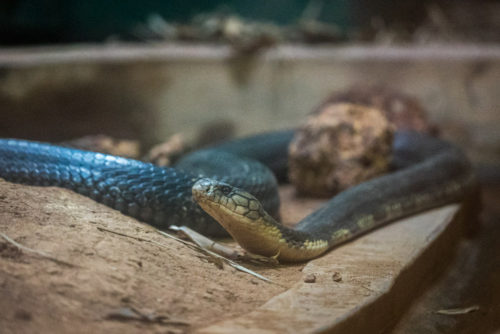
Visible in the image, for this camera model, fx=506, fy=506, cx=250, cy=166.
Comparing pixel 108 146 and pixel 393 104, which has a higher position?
pixel 393 104

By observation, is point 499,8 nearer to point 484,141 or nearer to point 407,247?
point 484,141

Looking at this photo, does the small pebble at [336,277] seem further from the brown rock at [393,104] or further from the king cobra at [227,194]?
the brown rock at [393,104]

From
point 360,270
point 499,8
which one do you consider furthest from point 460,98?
point 360,270

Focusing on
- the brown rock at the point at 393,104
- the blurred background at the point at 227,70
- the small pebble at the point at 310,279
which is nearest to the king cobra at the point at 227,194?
the small pebble at the point at 310,279

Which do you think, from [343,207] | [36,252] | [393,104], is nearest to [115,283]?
[36,252]

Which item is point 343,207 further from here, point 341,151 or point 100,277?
point 100,277

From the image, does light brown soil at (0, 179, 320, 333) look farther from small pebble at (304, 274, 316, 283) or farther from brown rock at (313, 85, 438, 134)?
brown rock at (313, 85, 438, 134)
